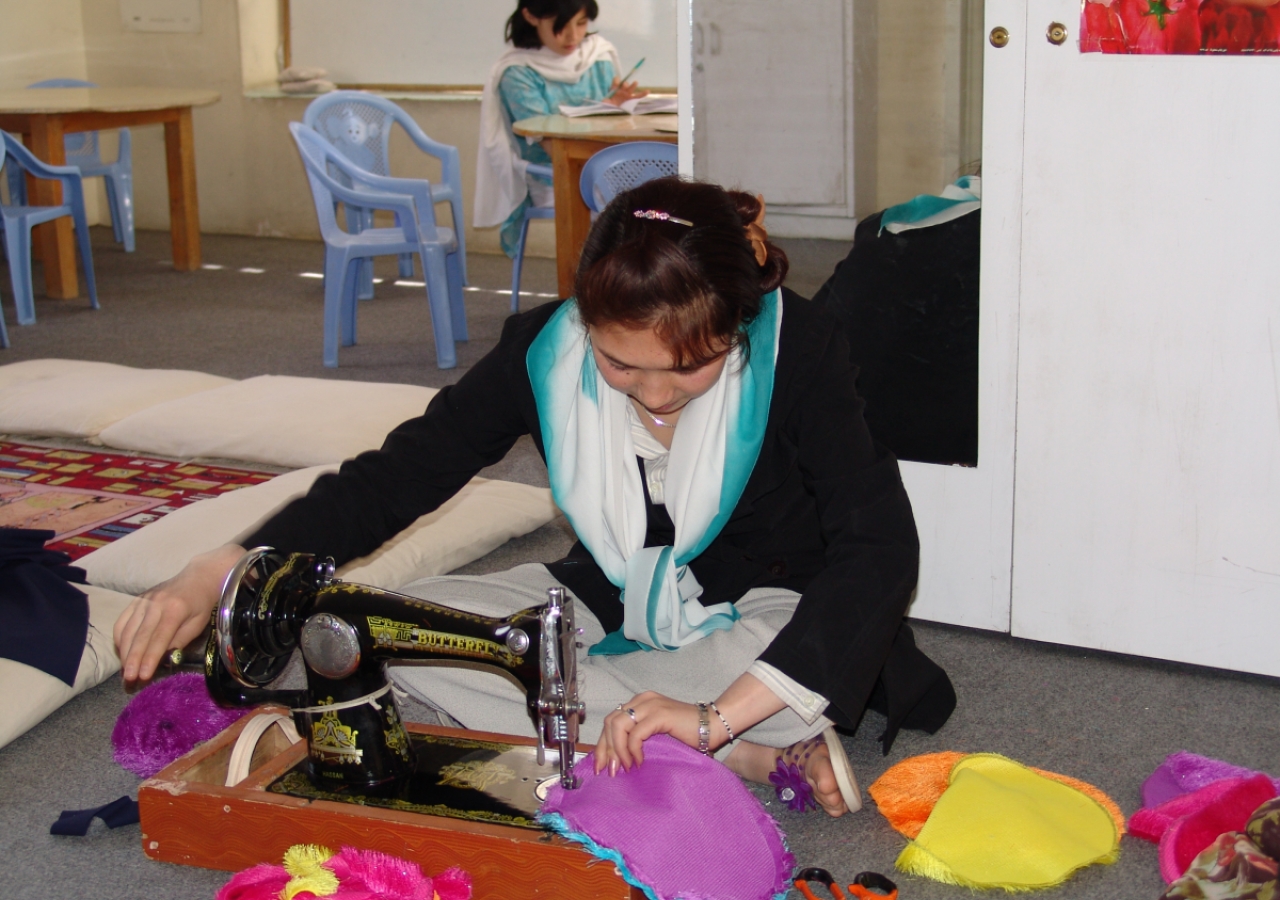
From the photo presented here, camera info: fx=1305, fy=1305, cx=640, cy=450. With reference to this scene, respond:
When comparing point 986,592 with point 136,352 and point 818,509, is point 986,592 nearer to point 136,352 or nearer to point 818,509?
point 818,509

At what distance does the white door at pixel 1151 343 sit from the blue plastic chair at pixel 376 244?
2490 mm

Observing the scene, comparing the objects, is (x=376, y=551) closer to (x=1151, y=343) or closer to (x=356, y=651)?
(x=356, y=651)

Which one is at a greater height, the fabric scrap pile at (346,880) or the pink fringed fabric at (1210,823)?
the fabric scrap pile at (346,880)

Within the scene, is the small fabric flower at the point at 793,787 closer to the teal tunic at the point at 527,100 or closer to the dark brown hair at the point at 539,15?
the teal tunic at the point at 527,100

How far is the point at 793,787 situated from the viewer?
5.40ft

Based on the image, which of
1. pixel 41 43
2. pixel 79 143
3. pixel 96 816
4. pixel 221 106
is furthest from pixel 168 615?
pixel 41 43

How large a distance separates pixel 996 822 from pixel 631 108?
11.4 ft

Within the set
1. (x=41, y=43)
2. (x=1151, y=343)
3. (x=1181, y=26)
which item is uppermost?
(x=41, y=43)

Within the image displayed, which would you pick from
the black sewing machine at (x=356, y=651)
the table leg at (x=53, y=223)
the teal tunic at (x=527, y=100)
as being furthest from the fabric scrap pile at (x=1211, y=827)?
Answer: the table leg at (x=53, y=223)

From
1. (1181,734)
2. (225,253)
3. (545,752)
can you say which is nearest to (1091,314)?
(1181,734)

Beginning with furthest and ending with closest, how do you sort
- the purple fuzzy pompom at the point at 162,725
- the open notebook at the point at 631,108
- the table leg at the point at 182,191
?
the table leg at the point at 182,191 → the open notebook at the point at 631,108 → the purple fuzzy pompom at the point at 162,725

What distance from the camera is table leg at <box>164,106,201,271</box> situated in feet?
19.4

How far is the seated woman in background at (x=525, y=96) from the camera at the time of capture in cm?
492

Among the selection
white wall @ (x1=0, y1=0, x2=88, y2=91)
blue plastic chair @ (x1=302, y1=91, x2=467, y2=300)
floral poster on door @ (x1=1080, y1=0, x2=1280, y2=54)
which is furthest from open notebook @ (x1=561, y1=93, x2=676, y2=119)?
white wall @ (x1=0, y1=0, x2=88, y2=91)
